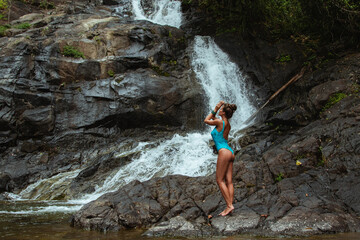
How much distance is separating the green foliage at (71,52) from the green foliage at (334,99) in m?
11.5

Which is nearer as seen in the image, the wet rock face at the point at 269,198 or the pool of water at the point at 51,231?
the pool of water at the point at 51,231

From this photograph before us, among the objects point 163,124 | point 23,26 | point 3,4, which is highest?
point 3,4

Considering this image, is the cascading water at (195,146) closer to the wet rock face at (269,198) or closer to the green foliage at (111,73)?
the wet rock face at (269,198)

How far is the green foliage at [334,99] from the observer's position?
30.2 ft

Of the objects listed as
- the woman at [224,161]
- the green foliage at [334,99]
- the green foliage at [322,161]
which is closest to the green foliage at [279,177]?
the green foliage at [322,161]

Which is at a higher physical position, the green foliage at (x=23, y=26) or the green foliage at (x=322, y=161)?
the green foliage at (x=23, y=26)

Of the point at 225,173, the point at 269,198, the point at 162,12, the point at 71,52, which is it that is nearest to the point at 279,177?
the point at 269,198

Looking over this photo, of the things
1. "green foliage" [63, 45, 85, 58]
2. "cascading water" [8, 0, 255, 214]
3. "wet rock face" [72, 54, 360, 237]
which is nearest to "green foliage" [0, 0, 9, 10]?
"green foliage" [63, 45, 85, 58]

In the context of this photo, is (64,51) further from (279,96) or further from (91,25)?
(279,96)

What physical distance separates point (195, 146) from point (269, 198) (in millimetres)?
6035

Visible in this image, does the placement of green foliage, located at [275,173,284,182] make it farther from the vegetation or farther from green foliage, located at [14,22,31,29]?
green foliage, located at [14,22,31,29]

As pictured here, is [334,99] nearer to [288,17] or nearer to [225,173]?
[288,17]

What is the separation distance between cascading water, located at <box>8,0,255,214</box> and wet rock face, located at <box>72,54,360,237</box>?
9.64ft

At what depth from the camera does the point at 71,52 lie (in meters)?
14.5
